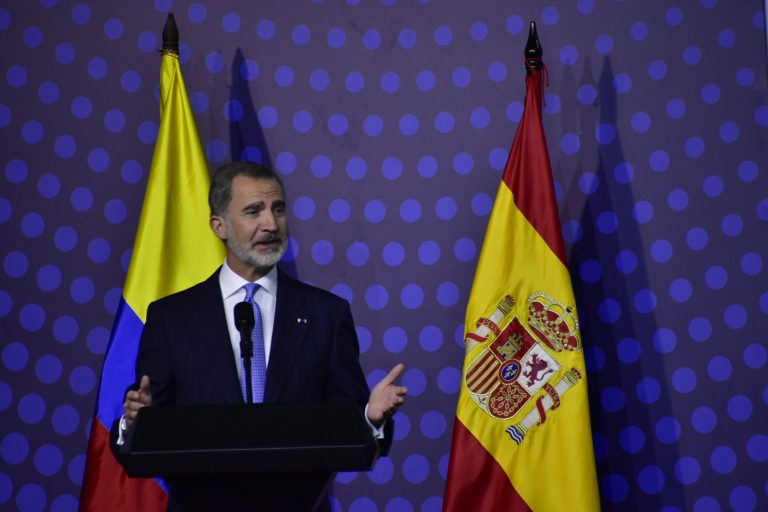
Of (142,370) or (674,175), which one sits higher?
(674,175)

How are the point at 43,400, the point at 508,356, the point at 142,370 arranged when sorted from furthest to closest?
the point at 43,400
the point at 508,356
the point at 142,370

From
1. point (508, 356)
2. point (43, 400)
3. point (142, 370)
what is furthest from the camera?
point (43, 400)

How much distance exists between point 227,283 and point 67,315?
1.24 m

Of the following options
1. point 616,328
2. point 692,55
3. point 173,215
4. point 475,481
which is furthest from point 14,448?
point 692,55

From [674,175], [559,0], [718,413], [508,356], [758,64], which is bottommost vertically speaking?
[718,413]

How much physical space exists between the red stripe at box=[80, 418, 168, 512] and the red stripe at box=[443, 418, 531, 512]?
97 cm

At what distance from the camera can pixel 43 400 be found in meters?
3.25

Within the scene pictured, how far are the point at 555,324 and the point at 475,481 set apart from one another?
1.97 ft

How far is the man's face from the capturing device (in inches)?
89.0

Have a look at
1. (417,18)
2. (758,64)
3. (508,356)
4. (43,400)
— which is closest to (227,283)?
(508,356)

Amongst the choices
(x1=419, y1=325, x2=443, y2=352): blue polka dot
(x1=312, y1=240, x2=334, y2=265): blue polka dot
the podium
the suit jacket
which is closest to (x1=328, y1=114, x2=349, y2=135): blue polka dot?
(x1=312, y1=240, x2=334, y2=265): blue polka dot

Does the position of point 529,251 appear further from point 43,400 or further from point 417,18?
point 43,400

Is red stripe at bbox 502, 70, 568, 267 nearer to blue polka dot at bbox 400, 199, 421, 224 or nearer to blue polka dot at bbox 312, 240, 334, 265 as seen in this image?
blue polka dot at bbox 400, 199, 421, 224

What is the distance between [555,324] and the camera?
119 inches
